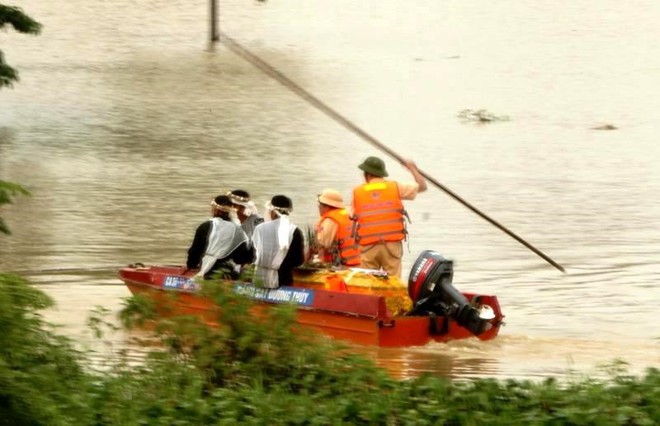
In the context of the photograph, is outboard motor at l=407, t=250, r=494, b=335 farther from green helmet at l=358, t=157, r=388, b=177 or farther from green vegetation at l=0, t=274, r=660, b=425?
green vegetation at l=0, t=274, r=660, b=425

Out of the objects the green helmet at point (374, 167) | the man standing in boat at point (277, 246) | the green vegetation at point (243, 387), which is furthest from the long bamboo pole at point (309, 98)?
the green vegetation at point (243, 387)

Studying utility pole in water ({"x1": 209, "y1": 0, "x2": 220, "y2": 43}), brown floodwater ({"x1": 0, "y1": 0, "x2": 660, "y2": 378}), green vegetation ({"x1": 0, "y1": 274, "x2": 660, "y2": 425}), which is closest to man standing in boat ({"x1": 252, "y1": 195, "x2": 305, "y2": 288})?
brown floodwater ({"x1": 0, "y1": 0, "x2": 660, "y2": 378})

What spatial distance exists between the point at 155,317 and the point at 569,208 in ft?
A: 51.6

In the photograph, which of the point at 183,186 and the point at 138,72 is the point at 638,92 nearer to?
the point at 138,72

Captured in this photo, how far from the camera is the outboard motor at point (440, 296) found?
13.3m

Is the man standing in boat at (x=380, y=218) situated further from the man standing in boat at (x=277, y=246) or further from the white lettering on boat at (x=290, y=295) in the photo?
the white lettering on boat at (x=290, y=295)

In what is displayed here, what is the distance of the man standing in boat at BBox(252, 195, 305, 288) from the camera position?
1385 centimetres

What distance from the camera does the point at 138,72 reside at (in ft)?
145

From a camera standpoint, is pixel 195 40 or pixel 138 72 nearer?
pixel 138 72

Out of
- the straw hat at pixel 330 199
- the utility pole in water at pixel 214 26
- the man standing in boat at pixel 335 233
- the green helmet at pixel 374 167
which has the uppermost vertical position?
the utility pole in water at pixel 214 26

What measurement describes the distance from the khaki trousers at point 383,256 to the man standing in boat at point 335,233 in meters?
0.13

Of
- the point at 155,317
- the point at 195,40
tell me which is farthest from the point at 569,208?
the point at 195,40

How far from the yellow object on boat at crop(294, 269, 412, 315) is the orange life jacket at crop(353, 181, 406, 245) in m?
0.46

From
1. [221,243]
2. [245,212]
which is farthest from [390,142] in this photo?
[221,243]
